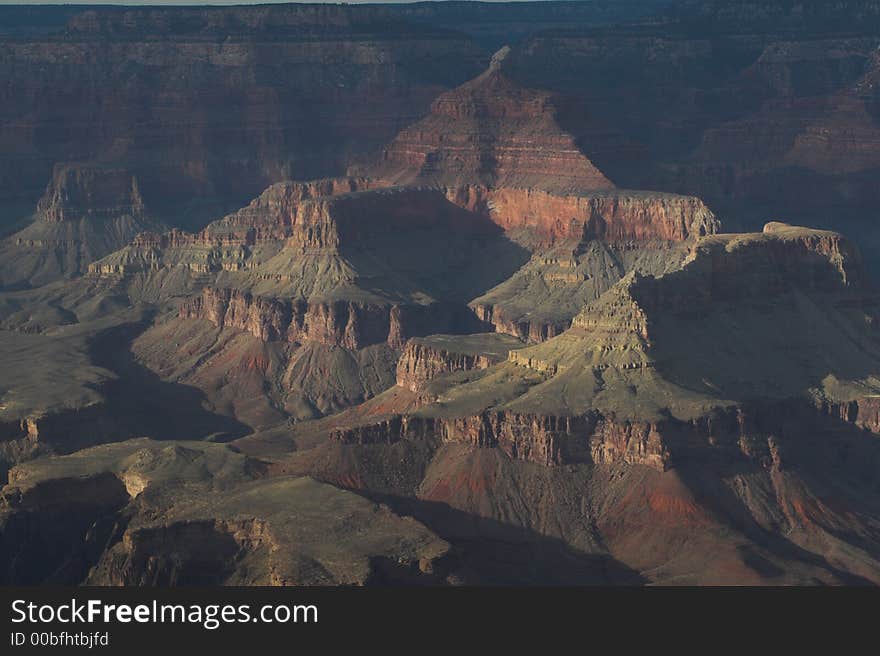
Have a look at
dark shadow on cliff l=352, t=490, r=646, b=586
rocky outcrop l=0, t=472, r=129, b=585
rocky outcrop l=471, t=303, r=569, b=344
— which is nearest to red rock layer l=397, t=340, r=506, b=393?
rocky outcrop l=471, t=303, r=569, b=344

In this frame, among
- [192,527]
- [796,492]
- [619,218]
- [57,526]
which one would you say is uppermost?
[619,218]

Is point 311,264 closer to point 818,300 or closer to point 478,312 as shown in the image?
point 478,312

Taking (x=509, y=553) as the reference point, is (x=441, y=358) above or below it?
above

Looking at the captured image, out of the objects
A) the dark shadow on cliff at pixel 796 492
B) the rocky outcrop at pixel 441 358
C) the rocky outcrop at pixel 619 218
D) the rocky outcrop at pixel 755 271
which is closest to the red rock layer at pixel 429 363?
the rocky outcrop at pixel 441 358

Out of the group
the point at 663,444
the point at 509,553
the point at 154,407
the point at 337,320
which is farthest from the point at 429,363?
the point at 509,553

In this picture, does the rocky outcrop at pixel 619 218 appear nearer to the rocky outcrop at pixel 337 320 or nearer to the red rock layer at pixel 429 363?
the rocky outcrop at pixel 337 320

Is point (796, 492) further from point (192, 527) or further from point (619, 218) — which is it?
point (619, 218)

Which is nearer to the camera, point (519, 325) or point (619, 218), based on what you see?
point (519, 325)

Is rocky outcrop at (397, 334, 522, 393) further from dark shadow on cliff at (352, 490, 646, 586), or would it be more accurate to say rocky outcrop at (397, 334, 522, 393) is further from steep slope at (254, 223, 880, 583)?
dark shadow on cliff at (352, 490, 646, 586)
